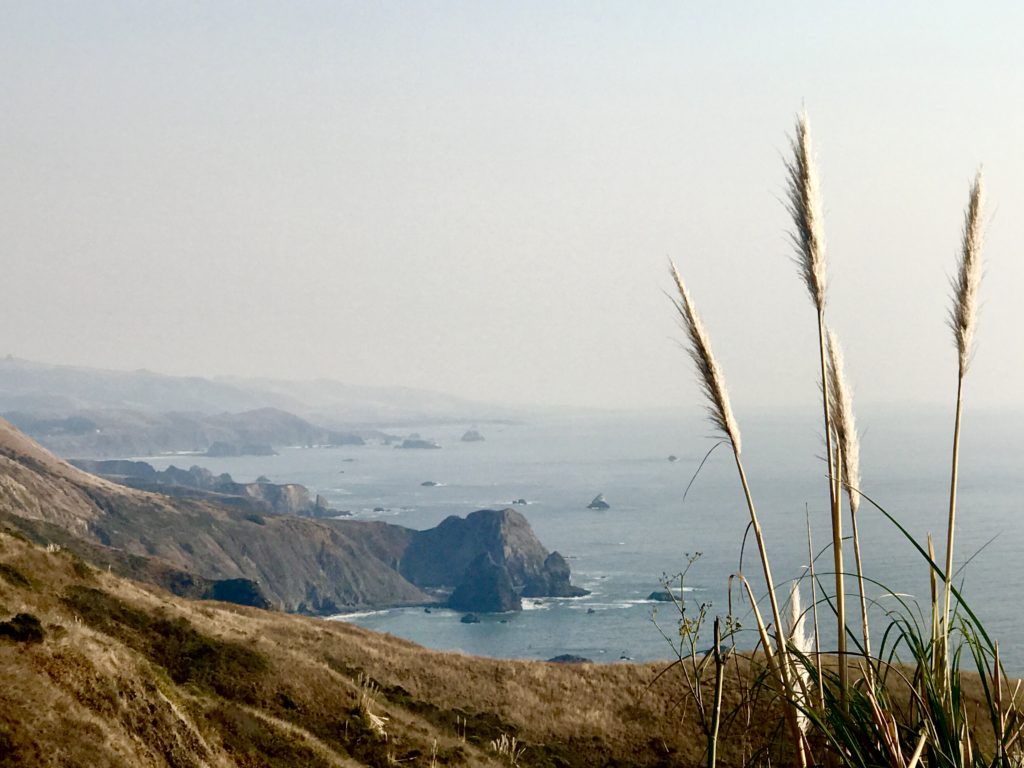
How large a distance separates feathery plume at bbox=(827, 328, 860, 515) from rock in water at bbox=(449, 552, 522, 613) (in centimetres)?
16847

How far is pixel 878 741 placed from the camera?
4465 millimetres

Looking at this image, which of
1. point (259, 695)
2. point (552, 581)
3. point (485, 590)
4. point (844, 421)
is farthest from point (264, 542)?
point (844, 421)

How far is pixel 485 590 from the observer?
17538 centimetres

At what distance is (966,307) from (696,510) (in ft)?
652

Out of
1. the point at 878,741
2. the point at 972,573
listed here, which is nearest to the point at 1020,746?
the point at 878,741

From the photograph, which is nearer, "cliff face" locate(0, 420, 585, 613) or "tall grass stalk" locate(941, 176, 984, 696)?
"tall grass stalk" locate(941, 176, 984, 696)

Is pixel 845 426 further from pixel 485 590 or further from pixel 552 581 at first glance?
pixel 485 590

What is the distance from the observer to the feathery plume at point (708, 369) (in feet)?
15.9

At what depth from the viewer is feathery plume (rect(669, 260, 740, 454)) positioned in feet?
15.9

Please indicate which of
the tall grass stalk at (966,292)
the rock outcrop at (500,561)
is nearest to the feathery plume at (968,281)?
the tall grass stalk at (966,292)

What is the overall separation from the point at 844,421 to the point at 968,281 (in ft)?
3.35

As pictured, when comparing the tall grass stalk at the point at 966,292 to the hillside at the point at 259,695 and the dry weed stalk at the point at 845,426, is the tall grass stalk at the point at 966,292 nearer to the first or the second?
the dry weed stalk at the point at 845,426

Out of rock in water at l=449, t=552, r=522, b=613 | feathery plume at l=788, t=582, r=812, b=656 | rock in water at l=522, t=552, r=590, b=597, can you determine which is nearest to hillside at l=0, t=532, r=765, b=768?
feathery plume at l=788, t=582, r=812, b=656

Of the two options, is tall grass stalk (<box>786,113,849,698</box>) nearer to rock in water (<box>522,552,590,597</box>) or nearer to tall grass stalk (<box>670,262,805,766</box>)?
tall grass stalk (<box>670,262,805,766</box>)
